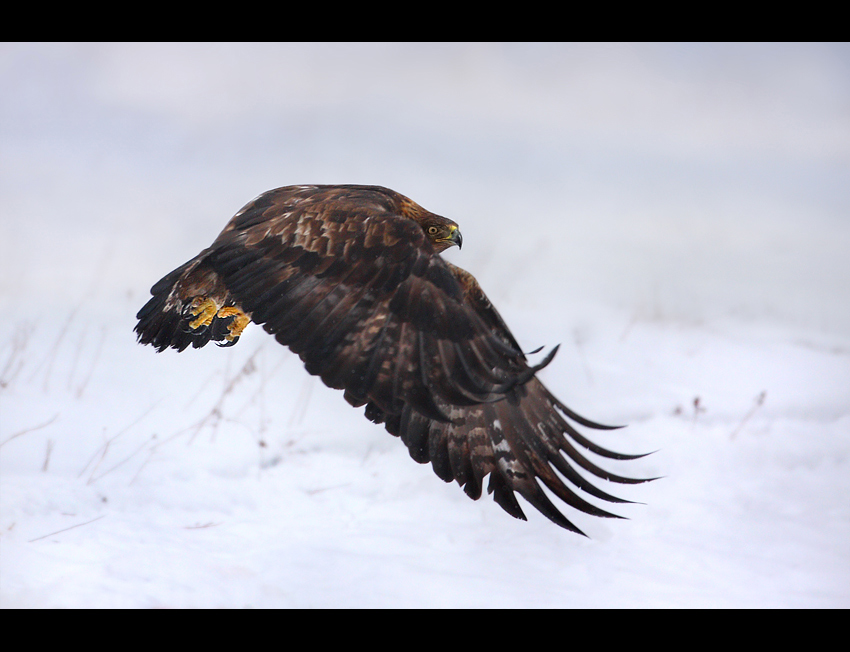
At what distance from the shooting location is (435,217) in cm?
363

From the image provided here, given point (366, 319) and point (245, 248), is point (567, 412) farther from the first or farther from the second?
point (245, 248)

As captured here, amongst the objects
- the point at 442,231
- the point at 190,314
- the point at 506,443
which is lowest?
the point at 506,443

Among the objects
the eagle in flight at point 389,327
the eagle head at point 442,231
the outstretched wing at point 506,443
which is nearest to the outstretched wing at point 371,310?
the eagle in flight at point 389,327

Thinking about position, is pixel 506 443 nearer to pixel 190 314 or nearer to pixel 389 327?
pixel 389 327

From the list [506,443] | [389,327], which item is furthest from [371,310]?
[506,443]

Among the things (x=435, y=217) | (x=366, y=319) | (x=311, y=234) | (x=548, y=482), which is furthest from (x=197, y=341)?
(x=548, y=482)

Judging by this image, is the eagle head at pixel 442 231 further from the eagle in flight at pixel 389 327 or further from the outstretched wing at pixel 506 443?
the outstretched wing at pixel 506 443

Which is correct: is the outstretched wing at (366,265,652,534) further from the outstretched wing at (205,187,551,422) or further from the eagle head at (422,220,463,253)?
the eagle head at (422,220,463,253)

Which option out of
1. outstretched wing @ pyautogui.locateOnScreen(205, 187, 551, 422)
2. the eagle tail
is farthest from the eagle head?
the eagle tail

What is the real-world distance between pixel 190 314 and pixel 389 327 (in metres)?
1.10

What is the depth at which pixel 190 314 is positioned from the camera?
341 centimetres

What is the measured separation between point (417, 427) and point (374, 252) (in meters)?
0.74

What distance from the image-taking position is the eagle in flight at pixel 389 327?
275cm

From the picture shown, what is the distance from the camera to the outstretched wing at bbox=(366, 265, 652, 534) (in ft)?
10.1
